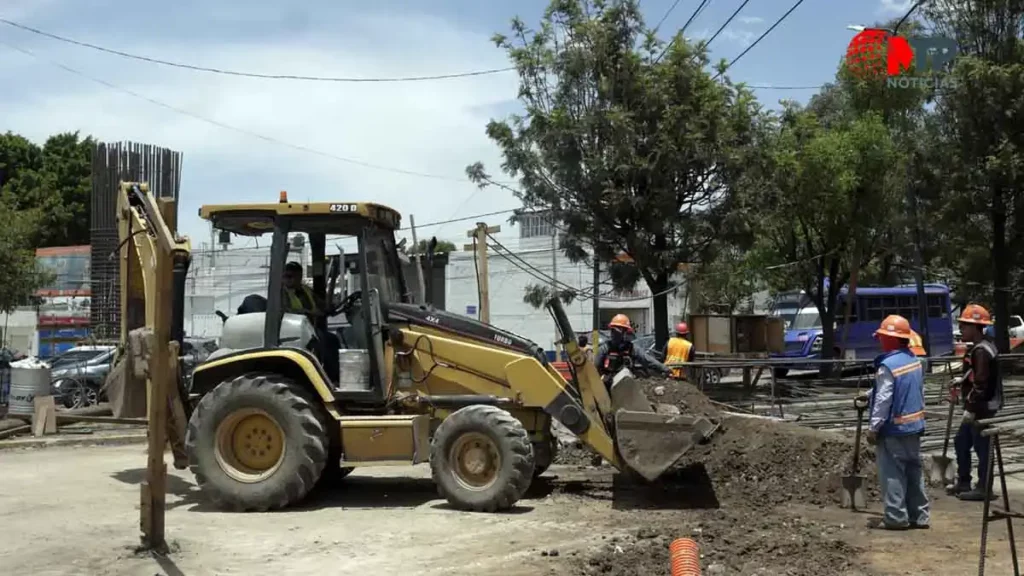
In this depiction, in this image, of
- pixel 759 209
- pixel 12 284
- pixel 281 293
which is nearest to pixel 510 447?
pixel 281 293

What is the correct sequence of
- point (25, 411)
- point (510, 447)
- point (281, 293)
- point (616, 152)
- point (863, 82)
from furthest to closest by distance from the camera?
1. point (863, 82)
2. point (616, 152)
3. point (25, 411)
4. point (281, 293)
5. point (510, 447)

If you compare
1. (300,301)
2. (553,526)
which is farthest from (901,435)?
(300,301)

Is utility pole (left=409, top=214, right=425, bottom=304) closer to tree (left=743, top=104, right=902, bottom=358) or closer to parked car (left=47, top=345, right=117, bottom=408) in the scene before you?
parked car (left=47, top=345, right=117, bottom=408)

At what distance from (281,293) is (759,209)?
475 inches

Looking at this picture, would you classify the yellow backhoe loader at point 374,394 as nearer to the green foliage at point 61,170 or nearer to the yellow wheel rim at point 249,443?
the yellow wheel rim at point 249,443

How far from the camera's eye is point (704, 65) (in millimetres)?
19109

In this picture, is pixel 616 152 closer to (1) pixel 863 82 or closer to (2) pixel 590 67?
(2) pixel 590 67

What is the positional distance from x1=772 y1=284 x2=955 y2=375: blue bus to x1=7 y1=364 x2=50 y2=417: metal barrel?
2027cm

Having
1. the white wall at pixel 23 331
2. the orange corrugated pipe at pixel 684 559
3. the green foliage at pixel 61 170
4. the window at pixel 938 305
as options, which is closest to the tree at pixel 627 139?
the orange corrugated pipe at pixel 684 559

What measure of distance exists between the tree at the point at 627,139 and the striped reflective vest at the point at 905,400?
10458 millimetres

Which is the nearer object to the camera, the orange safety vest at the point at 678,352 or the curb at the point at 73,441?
the curb at the point at 73,441

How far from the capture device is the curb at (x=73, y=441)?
46.4 feet

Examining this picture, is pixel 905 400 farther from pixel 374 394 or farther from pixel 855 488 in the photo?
pixel 374 394

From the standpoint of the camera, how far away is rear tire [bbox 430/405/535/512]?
28.8ft
